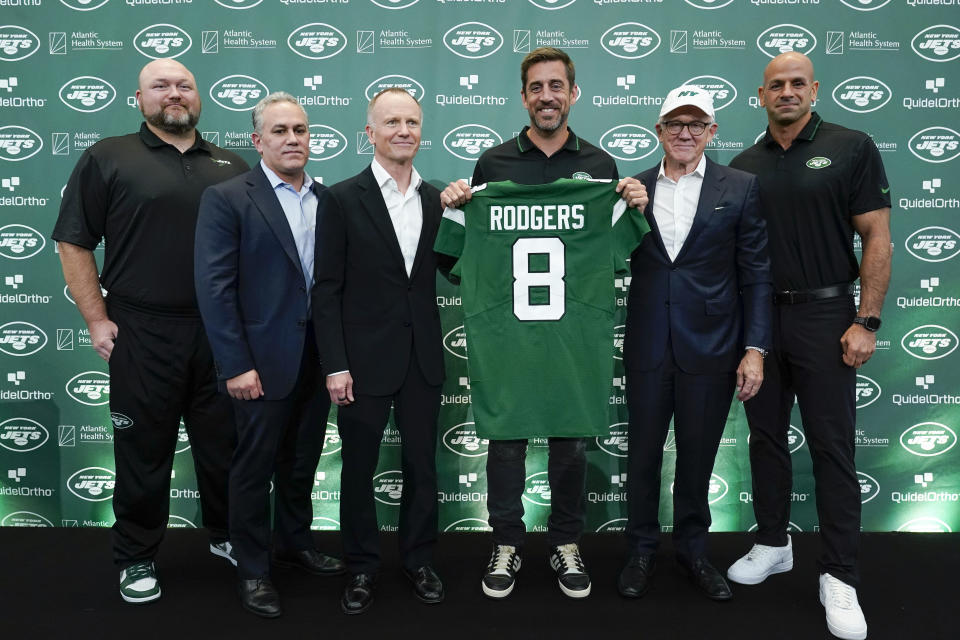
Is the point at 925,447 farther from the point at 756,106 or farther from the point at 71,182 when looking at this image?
the point at 71,182

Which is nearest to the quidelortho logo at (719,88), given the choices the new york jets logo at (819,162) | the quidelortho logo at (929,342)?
the new york jets logo at (819,162)

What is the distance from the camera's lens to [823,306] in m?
2.68

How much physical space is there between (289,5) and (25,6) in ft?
4.63

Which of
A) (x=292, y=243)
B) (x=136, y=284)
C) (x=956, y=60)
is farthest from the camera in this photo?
(x=956, y=60)

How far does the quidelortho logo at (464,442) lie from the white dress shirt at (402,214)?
1329mm

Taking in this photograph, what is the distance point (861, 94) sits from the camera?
3.51 meters

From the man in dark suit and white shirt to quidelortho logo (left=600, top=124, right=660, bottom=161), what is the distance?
4.38 ft

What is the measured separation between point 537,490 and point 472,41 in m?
2.45

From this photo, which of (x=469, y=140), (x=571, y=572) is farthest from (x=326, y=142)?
(x=571, y=572)

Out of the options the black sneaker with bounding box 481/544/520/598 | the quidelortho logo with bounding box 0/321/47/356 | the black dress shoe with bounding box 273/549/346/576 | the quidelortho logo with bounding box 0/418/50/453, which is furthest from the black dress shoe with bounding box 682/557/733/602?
the quidelortho logo with bounding box 0/321/47/356

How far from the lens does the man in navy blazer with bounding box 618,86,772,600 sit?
103 inches

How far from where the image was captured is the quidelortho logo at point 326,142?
3568 millimetres

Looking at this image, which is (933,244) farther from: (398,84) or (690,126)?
(398,84)

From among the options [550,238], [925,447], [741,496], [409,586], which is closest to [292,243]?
[550,238]
